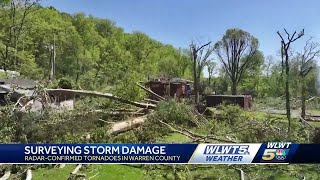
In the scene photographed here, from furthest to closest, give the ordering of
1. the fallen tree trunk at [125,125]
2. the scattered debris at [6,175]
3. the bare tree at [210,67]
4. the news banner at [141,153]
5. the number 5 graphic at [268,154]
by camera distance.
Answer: the bare tree at [210,67] → the fallen tree trunk at [125,125] → the scattered debris at [6,175] → the number 5 graphic at [268,154] → the news banner at [141,153]

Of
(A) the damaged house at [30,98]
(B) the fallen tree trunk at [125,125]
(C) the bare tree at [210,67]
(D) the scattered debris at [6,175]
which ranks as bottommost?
(D) the scattered debris at [6,175]

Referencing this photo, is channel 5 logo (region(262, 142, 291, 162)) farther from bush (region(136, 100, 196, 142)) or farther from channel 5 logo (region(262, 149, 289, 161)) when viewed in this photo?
bush (region(136, 100, 196, 142))

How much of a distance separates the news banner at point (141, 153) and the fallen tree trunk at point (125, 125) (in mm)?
4206

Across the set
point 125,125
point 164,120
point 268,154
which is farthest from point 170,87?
point 268,154

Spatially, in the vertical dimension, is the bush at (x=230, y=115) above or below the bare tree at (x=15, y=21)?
below

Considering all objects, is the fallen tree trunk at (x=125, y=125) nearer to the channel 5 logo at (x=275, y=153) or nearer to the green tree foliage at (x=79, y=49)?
the channel 5 logo at (x=275, y=153)

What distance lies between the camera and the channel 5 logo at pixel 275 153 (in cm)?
632

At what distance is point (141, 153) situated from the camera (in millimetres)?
6062

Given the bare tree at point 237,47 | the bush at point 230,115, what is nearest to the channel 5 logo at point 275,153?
the bush at point 230,115

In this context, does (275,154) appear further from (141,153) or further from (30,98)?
(30,98)

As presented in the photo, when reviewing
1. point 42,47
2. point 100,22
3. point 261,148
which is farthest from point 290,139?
point 100,22

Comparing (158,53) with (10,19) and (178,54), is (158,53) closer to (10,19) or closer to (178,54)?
(178,54)

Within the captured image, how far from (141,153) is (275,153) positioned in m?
2.36

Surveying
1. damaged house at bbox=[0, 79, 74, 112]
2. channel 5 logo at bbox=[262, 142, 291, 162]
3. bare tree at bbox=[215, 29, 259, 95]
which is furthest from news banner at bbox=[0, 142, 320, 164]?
bare tree at bbox=[215, 29, 259, 95]
